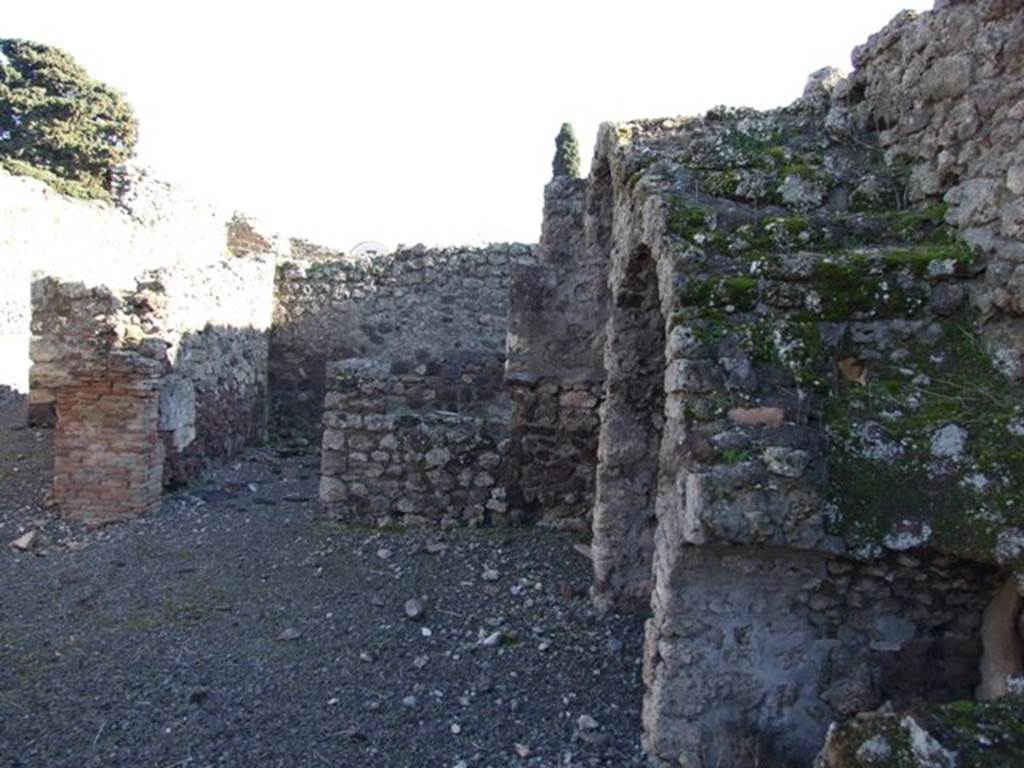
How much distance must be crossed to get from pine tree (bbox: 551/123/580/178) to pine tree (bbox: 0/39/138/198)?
43.3ft

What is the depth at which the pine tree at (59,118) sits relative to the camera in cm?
2497

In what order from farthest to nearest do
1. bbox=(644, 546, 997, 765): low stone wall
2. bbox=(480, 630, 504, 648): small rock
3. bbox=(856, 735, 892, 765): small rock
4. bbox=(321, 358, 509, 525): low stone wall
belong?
bbox=(321, 358, 509, 525): low stone wall, bbox=(480, 630, 504, 648): small rock, bbox=(644, 546, 997, 765): low stone wall, bbox=(856, 735, 892, 765): small rock

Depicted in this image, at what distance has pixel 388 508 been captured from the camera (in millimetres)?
7137

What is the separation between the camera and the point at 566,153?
23.0 m

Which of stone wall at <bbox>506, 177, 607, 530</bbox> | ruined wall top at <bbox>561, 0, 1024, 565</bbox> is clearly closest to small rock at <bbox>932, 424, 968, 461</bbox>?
ruined wall top at <bbox>561, 0, 1024, 565</bbox>

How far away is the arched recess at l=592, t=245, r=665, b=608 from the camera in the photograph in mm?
5539

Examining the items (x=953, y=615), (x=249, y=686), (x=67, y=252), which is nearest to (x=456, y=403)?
(x=249, y=686)

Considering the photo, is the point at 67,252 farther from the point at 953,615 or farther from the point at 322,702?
the point at 953,615

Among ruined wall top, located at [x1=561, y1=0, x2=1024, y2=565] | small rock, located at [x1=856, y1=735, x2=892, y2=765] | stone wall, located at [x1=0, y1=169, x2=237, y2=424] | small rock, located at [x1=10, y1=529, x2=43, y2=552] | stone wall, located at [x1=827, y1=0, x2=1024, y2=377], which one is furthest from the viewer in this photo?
stone wall, located at [x1=0, y1=169, x2=237, y2=424]

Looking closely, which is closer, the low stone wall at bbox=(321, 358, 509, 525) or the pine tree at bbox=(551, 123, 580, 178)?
the low stone wall at bbox=(321, 358, 509, 525)

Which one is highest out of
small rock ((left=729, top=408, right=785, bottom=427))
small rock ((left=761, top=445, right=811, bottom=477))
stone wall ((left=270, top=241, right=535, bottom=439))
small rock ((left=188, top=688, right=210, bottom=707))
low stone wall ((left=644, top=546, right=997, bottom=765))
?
stone wall ((left=270, top=241, right=535, bottom=439))

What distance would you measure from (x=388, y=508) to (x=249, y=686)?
8.36 ft

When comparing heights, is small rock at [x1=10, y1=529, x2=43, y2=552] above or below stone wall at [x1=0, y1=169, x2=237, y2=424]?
below

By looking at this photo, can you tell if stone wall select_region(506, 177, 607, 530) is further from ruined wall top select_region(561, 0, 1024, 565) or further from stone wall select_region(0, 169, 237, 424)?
stone wall select_region(0, 169, 237, 424)
